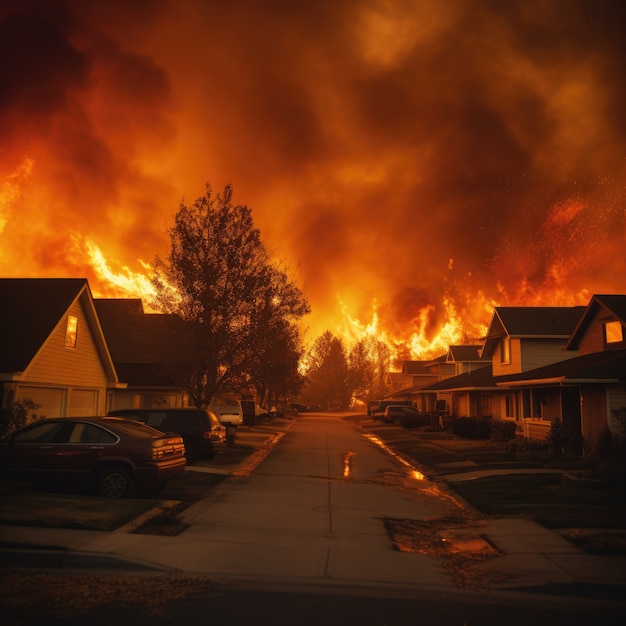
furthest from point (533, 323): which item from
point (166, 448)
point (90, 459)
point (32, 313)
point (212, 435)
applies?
point (90, 459)

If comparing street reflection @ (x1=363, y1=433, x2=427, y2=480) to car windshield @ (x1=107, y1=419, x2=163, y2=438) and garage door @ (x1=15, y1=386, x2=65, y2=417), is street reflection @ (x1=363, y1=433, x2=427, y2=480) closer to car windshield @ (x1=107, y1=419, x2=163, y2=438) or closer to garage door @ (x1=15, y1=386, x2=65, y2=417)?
car windshield @ (x1=107, y1=419, x2=163, y2=438)

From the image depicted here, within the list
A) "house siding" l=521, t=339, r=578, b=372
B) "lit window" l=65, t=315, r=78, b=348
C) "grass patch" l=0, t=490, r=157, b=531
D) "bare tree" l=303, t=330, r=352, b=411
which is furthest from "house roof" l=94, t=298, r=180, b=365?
"bare tree" l=303, t=330, r=352, b=411

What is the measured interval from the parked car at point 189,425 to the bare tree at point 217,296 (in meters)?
7.41

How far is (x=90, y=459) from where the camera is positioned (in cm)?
1288

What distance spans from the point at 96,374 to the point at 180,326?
4790mm

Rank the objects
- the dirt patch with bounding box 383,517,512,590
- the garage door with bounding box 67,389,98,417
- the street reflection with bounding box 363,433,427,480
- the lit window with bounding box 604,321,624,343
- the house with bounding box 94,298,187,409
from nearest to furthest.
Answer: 1. the dirt patch with bounding box 383,517,512,590
2. the street reflection with bounding box 363,433,427,480
3. the garage door with bounding box 67,389,98,417
4. the lit window with bounding box 604,321,624,343
5. the house with bounding box 94,298,187,409

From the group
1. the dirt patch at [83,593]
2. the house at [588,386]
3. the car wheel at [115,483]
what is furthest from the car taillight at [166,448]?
the house at [588,386]

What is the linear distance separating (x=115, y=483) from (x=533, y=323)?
2741cm

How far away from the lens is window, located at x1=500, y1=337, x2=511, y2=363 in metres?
35.2

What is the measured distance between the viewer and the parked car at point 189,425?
66.5 ft

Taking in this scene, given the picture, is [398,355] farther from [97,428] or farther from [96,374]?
[97,428]

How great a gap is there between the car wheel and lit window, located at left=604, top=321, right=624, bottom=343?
2016 cm

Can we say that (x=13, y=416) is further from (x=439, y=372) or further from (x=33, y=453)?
(x=439, y=372)

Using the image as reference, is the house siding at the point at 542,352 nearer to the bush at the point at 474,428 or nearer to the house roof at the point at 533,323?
the house roof at the point at 533,323
